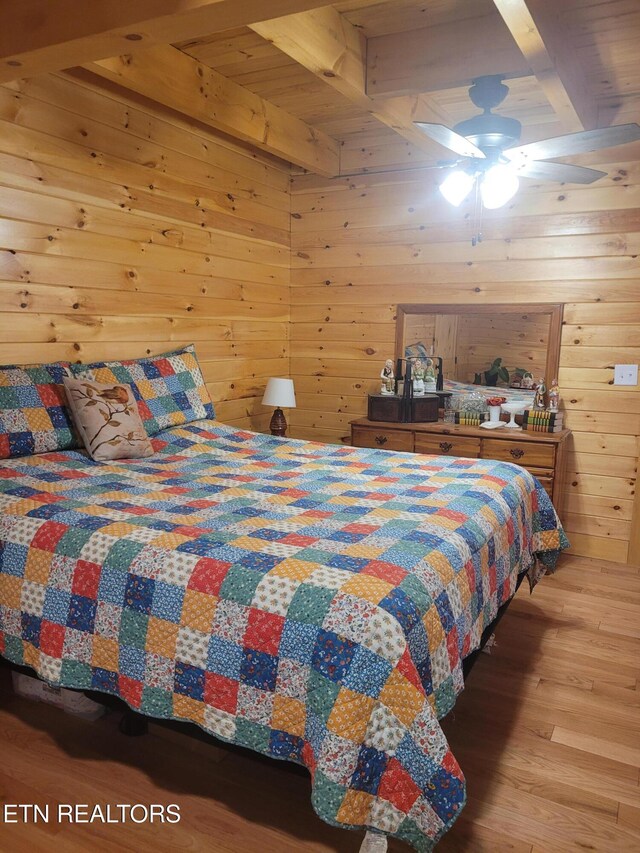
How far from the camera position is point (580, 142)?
2.36 metres

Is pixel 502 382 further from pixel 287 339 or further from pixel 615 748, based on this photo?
pixel 615 748

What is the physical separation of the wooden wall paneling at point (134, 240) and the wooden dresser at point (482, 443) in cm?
93

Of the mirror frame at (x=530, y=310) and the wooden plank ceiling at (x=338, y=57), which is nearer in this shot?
the wooden plank ceiling at (x=338, y=57)

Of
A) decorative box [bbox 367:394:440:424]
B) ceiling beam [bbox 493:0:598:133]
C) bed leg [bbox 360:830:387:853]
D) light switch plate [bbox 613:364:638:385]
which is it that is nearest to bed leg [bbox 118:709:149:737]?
bed leg [bbox 360:830:387:853]

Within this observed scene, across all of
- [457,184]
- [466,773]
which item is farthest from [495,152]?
[466,773]

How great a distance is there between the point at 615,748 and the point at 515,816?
52 centimetres

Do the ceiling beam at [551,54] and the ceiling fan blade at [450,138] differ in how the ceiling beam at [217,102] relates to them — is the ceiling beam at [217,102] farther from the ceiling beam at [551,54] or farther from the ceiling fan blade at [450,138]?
the ceiling beam at [551,54]

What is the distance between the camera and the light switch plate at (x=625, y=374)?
368cm

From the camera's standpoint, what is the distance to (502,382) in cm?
405

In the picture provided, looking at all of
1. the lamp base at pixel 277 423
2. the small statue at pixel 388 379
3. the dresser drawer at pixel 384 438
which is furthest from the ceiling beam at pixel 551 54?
the lamp base at pixel 277 423

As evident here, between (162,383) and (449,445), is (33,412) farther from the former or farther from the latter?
(449,445)

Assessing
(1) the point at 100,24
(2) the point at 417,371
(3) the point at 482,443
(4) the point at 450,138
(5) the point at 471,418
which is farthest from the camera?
(2) the point at 417,371

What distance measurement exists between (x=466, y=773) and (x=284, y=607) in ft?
3.12

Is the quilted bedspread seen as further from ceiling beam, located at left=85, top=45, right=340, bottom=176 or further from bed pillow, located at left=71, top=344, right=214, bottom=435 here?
ceiling beam, located at left=85, top=45, right=340, bottom=176
